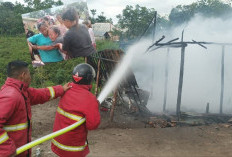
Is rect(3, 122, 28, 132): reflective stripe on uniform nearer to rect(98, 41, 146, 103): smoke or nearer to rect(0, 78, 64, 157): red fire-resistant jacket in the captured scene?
rect(0, 78, 64, 157): red fire-resistant jacket

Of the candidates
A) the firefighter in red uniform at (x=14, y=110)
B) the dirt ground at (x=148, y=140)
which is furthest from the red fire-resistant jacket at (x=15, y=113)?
the dirt ground at (x=148, y=140)

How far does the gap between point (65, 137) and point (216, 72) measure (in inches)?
418

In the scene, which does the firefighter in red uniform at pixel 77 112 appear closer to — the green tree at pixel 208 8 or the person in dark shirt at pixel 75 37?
the person in dark shirt at pixel 75 37

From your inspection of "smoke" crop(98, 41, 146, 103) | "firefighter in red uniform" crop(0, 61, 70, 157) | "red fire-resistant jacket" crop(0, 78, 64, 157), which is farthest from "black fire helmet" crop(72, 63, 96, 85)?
"smoke" crop(98, 41, 146, 103)

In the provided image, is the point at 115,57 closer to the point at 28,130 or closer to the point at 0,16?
the point at 28,130

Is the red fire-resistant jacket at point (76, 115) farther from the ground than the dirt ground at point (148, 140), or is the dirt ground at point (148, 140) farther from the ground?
the red fire-resistant jacket at point (76, 115)

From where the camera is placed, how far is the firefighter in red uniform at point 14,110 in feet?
8.92

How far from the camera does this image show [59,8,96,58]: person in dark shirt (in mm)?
5281

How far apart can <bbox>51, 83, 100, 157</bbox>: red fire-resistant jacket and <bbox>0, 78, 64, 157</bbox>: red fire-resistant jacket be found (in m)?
0.26

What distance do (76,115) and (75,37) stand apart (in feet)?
8.79

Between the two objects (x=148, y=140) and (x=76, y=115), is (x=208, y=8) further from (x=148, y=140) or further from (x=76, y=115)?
(x=76, y=115)

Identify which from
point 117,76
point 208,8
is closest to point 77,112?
point 117,76

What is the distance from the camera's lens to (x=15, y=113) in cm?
296

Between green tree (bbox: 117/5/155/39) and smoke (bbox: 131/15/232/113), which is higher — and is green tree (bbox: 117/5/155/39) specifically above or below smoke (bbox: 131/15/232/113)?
above
